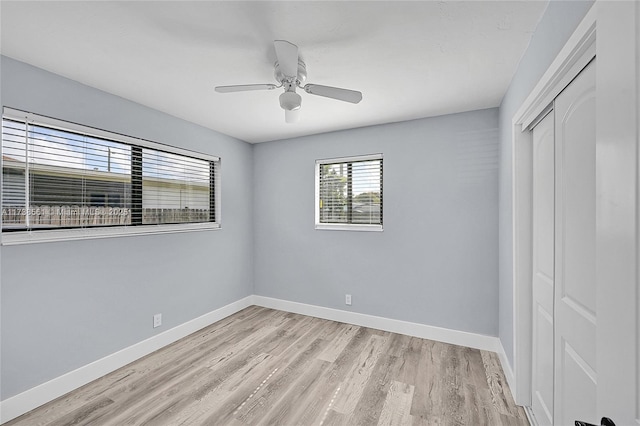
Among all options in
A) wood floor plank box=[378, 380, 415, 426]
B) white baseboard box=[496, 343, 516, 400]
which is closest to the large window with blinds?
wood floor plank box=[378, 380, 415, 426]

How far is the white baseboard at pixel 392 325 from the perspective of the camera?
2.85 meters

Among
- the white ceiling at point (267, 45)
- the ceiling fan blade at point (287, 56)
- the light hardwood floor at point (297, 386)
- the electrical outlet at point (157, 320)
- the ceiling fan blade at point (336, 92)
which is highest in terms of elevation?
the white ceiling at point (267, 45)

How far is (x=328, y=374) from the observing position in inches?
95.6

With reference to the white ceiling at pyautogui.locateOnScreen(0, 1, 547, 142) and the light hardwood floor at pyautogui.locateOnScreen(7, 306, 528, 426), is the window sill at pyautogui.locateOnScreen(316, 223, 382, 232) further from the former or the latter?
the white ceiling at pyautogui.locateOnScreen(0, 1, 547, 142)

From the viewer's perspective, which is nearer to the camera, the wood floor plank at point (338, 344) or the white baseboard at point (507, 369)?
the white baseboard at point (507, 369)

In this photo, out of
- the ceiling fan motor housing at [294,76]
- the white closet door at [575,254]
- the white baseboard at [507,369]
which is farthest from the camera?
the white baseboard at [507,369]

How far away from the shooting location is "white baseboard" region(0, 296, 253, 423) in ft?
6.23

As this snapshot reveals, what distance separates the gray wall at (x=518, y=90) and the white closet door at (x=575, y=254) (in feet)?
0.67

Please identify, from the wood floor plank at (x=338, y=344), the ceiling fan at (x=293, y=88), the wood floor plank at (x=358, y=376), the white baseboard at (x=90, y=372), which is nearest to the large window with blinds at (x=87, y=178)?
the white baseboard at (x=90, y=372)

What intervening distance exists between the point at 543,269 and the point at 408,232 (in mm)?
1494

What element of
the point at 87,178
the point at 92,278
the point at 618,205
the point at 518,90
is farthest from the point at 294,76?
the point at 92,278

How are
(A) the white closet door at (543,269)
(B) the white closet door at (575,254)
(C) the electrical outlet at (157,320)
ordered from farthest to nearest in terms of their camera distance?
(C) the electrical outlet at (157,320) < (A) the white closet door at (543,269) < (B) the white closet door at (575,254)

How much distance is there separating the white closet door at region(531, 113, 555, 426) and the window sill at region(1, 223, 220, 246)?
3.21m

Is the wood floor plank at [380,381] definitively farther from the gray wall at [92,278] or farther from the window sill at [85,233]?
the window sill at [85,233]
